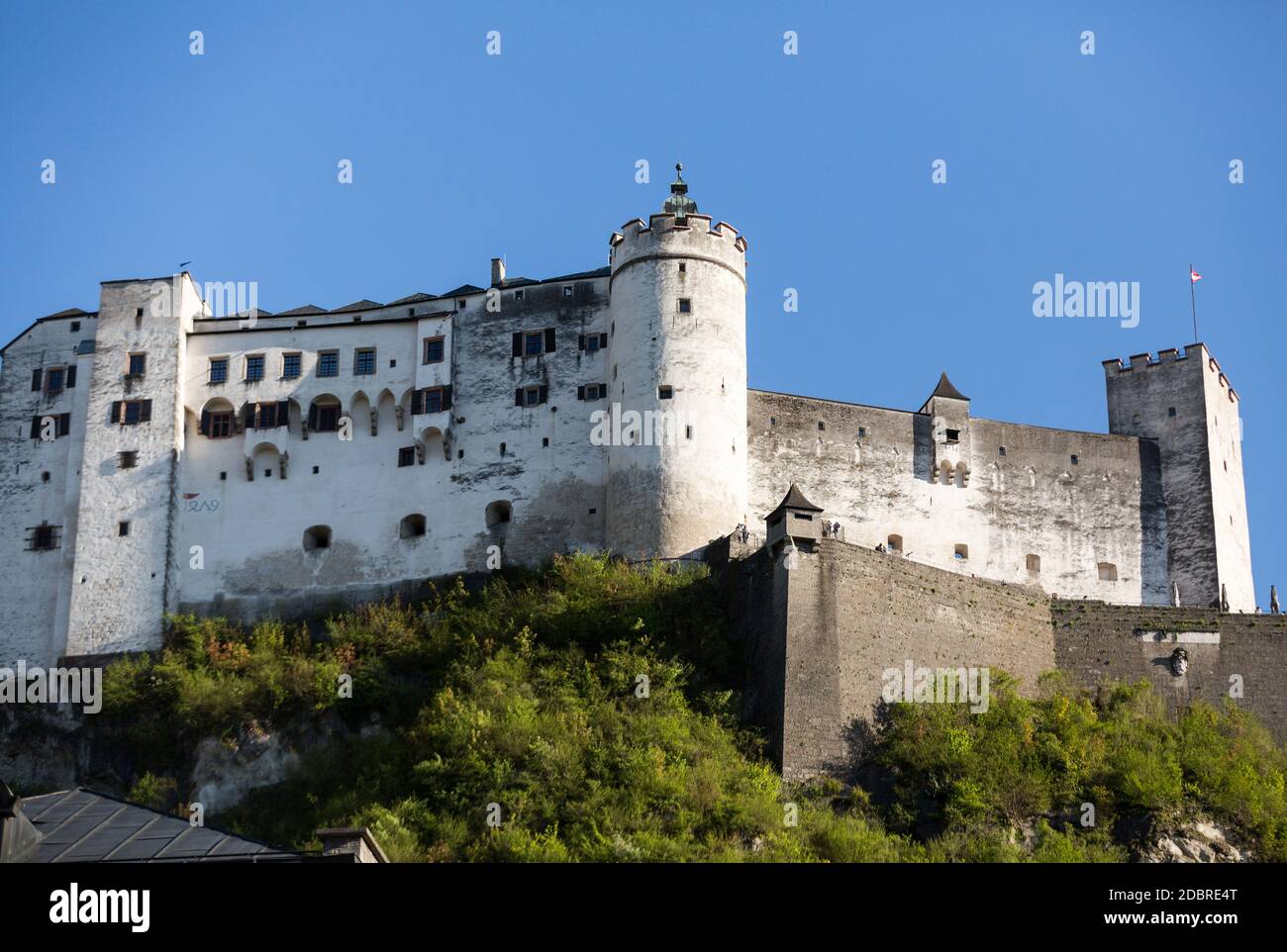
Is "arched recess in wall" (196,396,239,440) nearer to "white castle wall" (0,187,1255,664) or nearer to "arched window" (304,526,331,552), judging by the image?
"white castle wall" (0,187,1255,664)

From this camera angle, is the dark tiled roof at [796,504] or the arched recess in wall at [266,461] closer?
the dark tiled roof at [796,504]

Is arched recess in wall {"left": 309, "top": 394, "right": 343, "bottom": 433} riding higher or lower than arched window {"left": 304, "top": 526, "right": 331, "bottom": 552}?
higher

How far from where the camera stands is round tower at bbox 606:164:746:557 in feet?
172

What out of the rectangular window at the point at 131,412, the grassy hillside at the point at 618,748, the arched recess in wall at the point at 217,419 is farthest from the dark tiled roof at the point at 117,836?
the rectangular window at the point at 131,412

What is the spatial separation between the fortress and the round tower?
7 cm

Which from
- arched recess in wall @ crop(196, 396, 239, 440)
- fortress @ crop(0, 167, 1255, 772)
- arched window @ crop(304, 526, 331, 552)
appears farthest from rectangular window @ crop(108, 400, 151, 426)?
arched window @ crop(304, 526, 331, 552)

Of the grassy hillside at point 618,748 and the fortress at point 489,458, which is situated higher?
the fortress at point 489,458

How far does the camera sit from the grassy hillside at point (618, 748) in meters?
41.4

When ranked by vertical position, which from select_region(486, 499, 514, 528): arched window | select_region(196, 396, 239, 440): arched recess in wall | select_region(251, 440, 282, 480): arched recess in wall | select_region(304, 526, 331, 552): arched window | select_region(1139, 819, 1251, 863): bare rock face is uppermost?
select_region(196, 396, 239, 440): arched recess in wall

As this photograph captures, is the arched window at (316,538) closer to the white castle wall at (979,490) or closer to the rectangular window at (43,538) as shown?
the rectangular window at (43,538)

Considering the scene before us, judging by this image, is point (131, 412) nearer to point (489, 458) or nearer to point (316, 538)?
point (316, 538)

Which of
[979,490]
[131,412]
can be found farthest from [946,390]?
[131,412]

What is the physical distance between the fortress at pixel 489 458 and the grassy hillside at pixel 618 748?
121 inches

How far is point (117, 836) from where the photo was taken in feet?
76.3
